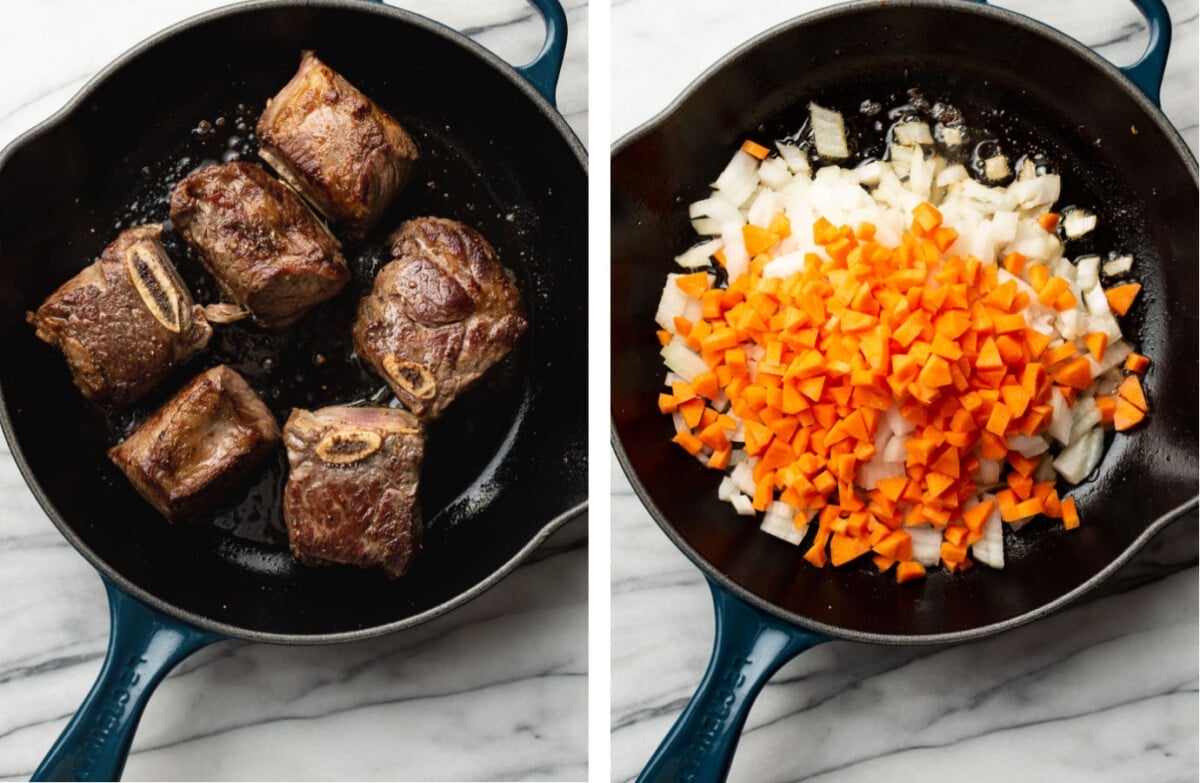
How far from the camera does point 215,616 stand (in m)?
1.83

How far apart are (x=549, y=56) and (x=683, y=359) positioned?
58 centimetres

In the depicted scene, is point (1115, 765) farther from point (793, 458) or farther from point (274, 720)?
point (274, 720)

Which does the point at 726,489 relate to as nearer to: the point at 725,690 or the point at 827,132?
the point at 725,690

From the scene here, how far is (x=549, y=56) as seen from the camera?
1.67m

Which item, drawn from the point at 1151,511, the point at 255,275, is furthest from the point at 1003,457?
the point at 255,275

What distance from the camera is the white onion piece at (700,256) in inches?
72.4

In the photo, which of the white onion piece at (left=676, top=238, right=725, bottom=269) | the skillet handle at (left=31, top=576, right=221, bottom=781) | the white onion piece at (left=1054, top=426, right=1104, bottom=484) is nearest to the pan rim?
the white onion piece at (left=676, top=238, right=725, bottom=269)

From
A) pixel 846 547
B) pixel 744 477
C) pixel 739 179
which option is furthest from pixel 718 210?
pixel 846 547

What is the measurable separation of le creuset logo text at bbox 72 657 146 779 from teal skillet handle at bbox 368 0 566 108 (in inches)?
47.1

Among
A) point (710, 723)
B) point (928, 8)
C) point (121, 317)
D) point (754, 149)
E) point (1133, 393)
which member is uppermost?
point (121, 317)

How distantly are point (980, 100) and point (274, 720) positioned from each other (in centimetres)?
177

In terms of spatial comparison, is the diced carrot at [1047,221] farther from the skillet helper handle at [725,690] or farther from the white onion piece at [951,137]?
the skillet helper handle at [725,690]

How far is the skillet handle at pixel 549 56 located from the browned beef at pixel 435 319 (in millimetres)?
307

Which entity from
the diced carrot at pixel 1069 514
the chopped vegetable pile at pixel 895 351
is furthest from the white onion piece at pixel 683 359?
the diced carrot at pixel 1069 514
